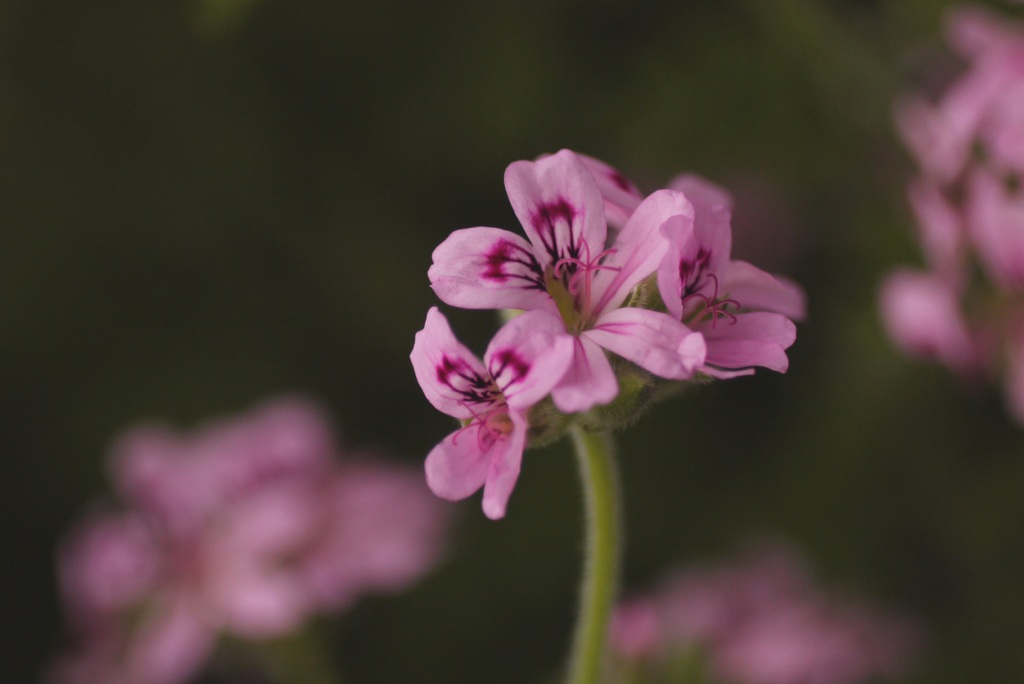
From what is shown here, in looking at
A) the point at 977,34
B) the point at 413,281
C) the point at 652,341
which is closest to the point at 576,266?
the point at 652,341

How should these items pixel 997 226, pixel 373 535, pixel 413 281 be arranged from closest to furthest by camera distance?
1. pixel 997 226
2. pixel 373 535
3. pixel 413 281

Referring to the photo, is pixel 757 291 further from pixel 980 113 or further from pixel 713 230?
pixel 980 113

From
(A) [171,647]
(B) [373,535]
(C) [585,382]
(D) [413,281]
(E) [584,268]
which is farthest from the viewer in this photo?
(D) [413,281]

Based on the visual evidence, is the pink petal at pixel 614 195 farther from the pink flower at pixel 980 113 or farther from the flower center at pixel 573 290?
the pink flower at pixel 980 113

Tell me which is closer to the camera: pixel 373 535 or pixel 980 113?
pixel 980 113

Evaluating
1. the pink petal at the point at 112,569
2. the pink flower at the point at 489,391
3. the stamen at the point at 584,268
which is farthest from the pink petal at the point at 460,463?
the pink petal at the point at 112,569

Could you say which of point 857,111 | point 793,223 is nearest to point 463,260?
point 857,111

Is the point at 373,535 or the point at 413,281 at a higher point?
the point at 413,281

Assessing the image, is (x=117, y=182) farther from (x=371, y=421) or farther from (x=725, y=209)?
(x=725, y=209)
